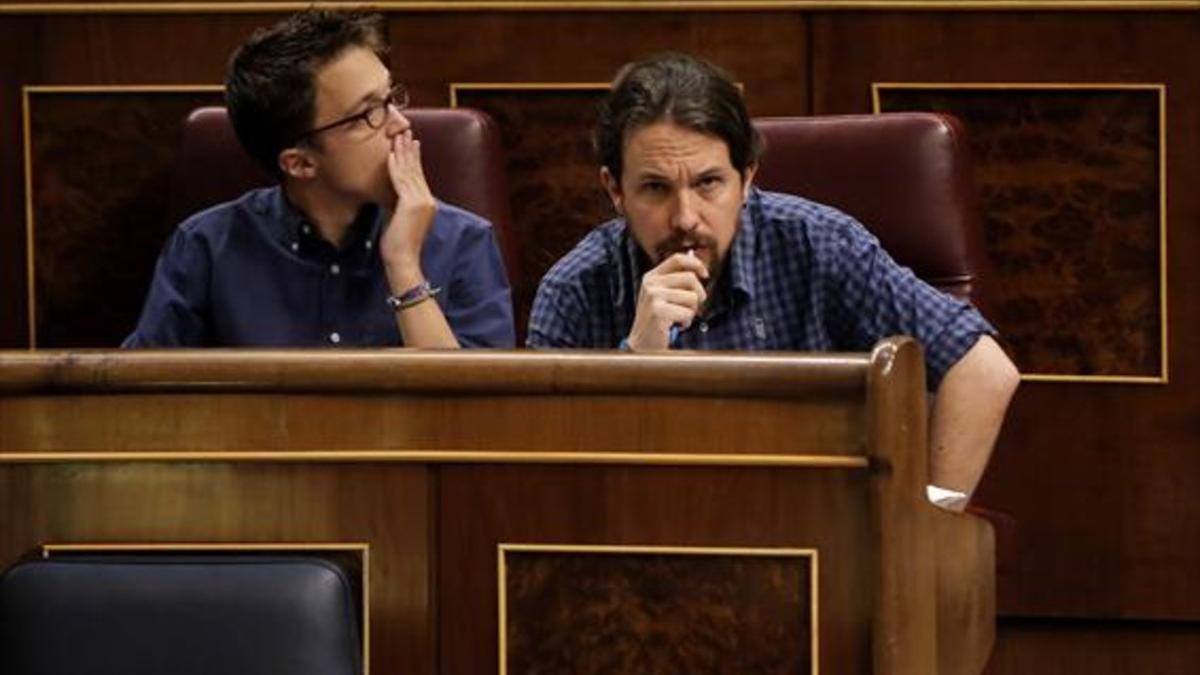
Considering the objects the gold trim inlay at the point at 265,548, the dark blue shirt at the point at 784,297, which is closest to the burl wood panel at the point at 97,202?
the dark blue shirt at the point at 784,297

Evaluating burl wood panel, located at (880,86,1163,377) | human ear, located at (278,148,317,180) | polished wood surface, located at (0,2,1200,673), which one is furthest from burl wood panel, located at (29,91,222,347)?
burl wood panel, located at (880,86,1163,377)

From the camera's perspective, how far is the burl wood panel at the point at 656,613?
1.04 metres

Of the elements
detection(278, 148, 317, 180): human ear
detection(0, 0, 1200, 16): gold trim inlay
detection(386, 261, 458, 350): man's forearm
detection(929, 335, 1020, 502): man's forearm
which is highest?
detection(0, 0, 1200, 16): gold trim inlay

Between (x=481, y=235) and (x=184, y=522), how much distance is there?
0.55 meters

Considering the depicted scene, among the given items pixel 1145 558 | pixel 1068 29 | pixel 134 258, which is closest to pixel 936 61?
pixel 1068 29

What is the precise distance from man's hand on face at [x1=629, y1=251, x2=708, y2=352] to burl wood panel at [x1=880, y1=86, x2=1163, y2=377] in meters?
0.49

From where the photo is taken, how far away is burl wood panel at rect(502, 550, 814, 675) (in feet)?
3.40

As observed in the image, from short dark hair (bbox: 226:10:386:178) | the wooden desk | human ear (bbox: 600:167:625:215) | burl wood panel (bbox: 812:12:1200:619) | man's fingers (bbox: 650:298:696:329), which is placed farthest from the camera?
burl wood panel (bbox: 812:12:1200:619)

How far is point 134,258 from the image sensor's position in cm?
183

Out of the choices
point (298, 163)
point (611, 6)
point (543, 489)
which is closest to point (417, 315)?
point (298, 163)

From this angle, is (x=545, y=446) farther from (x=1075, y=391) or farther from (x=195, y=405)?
(x=1075, y=391)

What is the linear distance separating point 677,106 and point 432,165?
0.27m

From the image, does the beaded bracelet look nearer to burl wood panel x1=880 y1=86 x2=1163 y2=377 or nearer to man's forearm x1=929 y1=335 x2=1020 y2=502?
man's forearm x1=929 y1=335 x2=1020 y2=502

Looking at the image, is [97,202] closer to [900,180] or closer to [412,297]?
[412,297]
